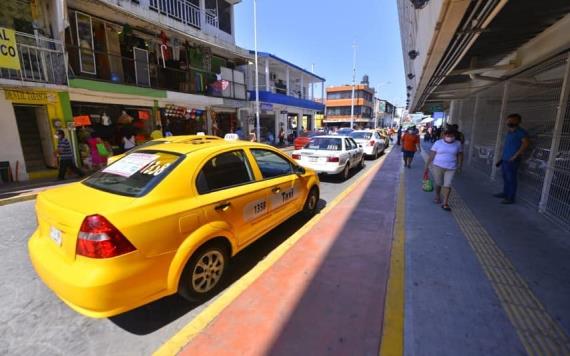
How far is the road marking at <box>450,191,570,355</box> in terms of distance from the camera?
223 cm

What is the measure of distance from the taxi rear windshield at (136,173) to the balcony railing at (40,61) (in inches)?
333

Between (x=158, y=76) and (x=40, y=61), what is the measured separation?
5395 mm

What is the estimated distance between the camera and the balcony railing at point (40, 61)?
827 centimetres

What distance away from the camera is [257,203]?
3.46 m

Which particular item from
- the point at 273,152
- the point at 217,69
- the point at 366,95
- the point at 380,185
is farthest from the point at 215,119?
the point at 366,95

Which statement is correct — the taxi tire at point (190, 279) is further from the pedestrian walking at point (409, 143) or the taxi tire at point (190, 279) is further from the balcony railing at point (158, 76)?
the balcony railing at point (158, 76)

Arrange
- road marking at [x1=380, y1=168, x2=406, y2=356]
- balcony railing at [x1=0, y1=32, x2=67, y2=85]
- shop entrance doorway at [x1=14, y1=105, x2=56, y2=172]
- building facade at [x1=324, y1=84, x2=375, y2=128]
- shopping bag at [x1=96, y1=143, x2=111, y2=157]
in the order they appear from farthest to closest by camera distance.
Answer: building facade at [x1=324, y1=84, x2=375, y2=128]
shopping bag at [x1=96, y1=143, x2=111, y2=157]
shop entrance doorway at [x1=14, y1=105, x2=56, y2=172]
balcony railing at [x1=0, y1=32, x2=67, y2=85]
road marking at [x1=380, y1=168, x2=406, y2=356]

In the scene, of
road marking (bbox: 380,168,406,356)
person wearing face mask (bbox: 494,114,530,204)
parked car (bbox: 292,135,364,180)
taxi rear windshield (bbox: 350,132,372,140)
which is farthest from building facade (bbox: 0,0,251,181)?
person wearing face mask (bbox: 494,114,530,204)

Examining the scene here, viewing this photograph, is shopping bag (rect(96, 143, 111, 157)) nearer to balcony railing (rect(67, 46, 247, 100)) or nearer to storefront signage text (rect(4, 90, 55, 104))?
storefront signage text (rect(4, 90, 55, 104))

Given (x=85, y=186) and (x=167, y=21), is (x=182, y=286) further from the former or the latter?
(x=167, y=21)

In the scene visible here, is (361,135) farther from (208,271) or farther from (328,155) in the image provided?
(208,271)

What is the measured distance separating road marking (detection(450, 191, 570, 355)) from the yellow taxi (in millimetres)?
2769

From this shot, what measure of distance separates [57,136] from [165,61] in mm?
6860

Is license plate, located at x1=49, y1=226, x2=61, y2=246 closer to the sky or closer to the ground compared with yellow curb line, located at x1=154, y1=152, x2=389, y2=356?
closer to the sky
